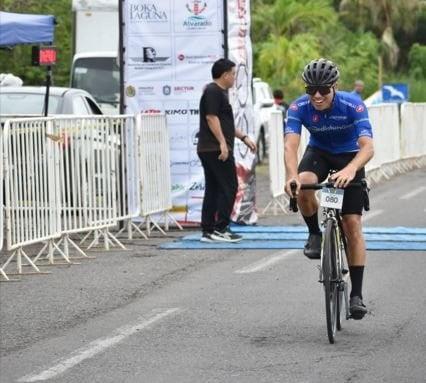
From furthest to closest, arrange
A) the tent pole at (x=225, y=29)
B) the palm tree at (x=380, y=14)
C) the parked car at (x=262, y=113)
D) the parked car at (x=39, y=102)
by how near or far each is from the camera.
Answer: the palm tree at (x=380, y=14), the parked car at (x=262, y=113), the parked car at (x=39, y=102), the tent pole at (x=225, y=29)

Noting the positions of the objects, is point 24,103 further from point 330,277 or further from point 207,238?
point 330,277

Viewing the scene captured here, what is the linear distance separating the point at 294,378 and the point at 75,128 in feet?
24.6

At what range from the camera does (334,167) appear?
33.5 feet

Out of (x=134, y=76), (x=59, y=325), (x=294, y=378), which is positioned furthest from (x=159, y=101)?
(x=294, y=378)

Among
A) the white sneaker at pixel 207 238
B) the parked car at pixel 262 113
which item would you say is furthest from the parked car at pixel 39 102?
the parked car at pixel 262 113

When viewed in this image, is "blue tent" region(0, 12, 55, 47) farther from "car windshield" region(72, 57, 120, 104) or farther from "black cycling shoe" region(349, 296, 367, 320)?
"black cycling shoe" region(349, 296, 367, 320)

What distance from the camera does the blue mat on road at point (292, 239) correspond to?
1531 centimetres

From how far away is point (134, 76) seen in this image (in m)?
18.0

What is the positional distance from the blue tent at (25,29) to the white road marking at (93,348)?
8.76m

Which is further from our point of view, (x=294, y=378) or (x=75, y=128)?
(x=75, y=128)

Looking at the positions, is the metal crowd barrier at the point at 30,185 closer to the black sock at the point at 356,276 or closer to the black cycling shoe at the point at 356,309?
the black sock at the point at 356,276

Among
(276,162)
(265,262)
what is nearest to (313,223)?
(265,262)

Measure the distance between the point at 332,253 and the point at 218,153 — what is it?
256 inches

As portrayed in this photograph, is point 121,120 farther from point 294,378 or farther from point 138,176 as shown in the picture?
point 294,378
